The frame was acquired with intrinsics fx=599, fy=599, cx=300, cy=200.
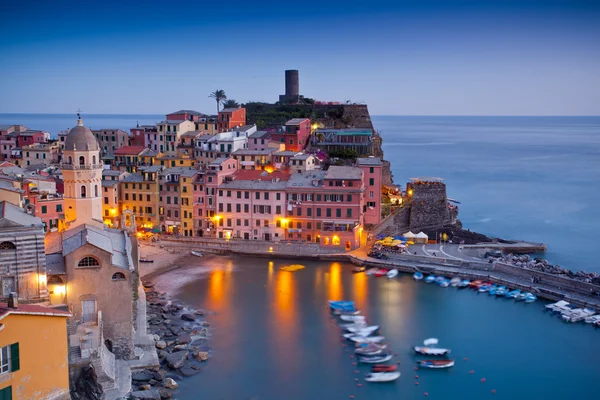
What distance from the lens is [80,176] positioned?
30297 millimetres

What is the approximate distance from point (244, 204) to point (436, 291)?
1628 centimetres

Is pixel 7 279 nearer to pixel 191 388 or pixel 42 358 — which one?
pixel 42 358

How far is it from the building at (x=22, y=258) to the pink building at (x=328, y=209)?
25.1 m

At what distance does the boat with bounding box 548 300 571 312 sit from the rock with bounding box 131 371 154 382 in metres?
21.8

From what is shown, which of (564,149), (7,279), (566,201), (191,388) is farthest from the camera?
(564,149)

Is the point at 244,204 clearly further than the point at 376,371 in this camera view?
Yes

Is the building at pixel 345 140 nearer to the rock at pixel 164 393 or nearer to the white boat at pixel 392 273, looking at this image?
the white boat at pixel 392 273

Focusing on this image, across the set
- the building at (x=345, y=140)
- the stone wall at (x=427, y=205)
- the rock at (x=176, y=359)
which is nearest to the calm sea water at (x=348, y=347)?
the rock at (x=176, y=359)

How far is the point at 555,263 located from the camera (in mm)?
43500

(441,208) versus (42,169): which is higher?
(42,169)

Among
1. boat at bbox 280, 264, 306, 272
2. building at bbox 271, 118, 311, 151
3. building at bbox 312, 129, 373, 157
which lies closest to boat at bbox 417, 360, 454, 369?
boat at bbox 280, 264, 306, 272

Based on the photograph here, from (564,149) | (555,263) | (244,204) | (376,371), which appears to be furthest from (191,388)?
(564,149)

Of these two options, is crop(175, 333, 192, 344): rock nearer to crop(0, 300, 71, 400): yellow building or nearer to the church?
the church

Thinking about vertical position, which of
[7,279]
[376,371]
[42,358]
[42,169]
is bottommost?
[376,371]
